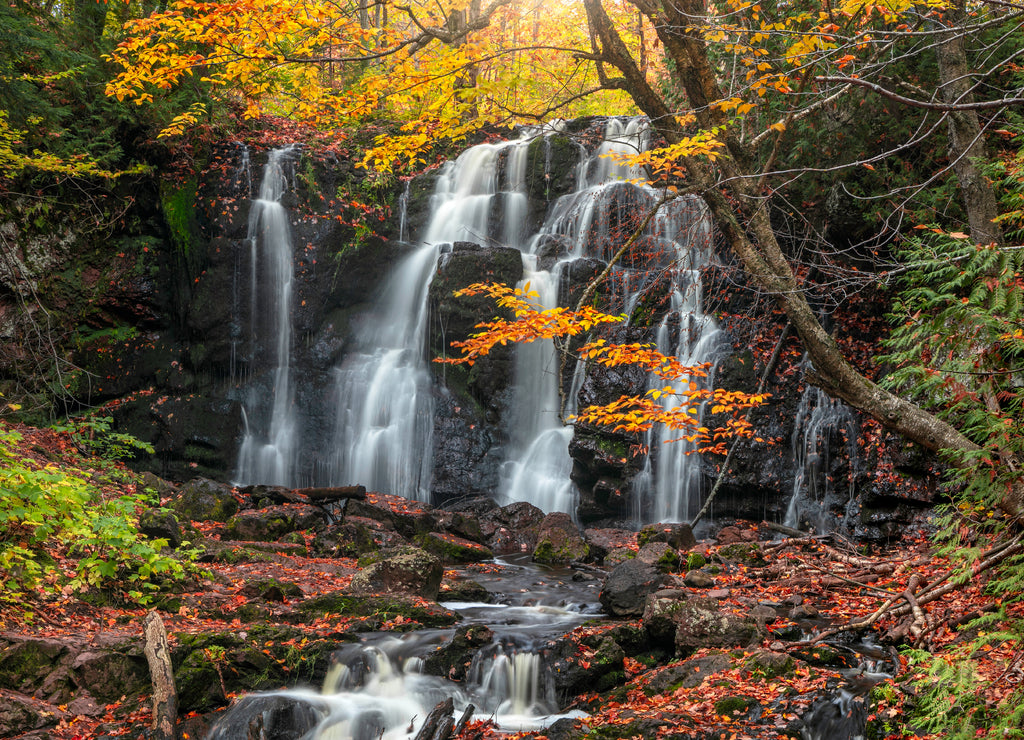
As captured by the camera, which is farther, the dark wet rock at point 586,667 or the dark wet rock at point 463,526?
the dark wet rock at point 463,526

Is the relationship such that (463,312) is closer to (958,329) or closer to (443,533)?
(443,533)

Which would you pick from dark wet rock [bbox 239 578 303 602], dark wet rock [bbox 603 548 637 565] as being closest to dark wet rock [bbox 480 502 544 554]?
dark wet rock [bbox 603 548 637 565]

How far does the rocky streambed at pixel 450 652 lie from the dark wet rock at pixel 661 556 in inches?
1.2

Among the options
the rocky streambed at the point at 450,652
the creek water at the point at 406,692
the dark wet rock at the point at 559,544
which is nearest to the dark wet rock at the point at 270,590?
the rocky streambed at the point at 450,652

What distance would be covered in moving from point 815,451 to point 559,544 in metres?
4.22

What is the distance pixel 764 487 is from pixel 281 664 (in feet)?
26.3

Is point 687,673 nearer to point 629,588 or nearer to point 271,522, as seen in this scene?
point 629,588

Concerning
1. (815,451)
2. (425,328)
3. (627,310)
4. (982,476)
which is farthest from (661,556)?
(425,328)

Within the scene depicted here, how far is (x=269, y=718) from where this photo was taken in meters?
5.36

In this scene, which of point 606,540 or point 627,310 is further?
point 627,310

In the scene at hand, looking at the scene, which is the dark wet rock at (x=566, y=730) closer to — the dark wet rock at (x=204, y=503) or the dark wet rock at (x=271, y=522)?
the dark wet rock at (x=271, y=522)

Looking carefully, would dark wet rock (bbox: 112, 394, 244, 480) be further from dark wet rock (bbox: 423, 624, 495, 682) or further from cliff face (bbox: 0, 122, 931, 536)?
dark wet rock (bbox: 423, 624, 495, 682)

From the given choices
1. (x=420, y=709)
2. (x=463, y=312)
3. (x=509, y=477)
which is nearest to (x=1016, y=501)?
(x=420, y=709)

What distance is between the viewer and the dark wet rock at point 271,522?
10.1 m
